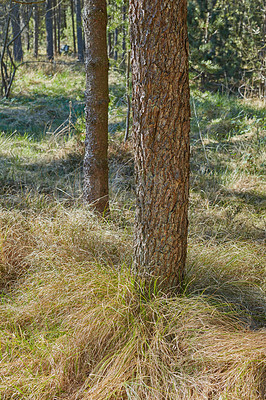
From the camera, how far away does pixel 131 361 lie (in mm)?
1866

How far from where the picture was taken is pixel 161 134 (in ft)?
6.48

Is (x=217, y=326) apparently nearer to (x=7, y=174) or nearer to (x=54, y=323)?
(x=54, y=323)

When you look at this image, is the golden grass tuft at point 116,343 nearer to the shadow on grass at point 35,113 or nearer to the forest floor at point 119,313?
the forest floor at point 119,313

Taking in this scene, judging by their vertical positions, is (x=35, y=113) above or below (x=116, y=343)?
above

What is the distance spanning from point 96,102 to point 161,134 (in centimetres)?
155

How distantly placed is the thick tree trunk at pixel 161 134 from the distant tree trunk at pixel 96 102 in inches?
51.3

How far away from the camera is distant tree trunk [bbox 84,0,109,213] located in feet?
10.4

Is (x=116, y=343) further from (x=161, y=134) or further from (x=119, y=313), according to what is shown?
(x=161, y=134)

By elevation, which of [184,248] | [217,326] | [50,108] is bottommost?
[217,326]

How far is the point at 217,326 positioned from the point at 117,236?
1.16 m

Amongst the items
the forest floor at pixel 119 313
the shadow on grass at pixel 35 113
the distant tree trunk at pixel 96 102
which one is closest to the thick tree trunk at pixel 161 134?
the forest floor at pixel 119 313

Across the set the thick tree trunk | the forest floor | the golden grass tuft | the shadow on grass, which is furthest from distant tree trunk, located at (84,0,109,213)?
the shadow on grass

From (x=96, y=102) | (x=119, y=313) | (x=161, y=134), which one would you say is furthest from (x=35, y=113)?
(x=119, y=313)

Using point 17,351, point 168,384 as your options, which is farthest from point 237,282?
point 17,351
